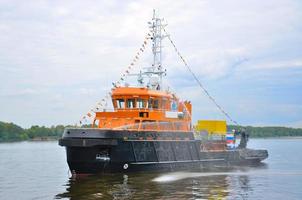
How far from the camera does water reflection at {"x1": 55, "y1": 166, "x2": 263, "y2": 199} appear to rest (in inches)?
827

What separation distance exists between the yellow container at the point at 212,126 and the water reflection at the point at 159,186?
32.3 feet

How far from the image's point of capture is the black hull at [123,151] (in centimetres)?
2650

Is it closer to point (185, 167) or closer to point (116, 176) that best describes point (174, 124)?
point (185, 167)

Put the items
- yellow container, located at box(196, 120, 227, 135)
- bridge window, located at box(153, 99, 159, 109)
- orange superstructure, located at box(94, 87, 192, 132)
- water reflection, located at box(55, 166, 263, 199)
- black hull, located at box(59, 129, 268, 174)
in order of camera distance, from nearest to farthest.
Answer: water reflection, located at box(55, 166, 263, 199)
black hull, located at box(59, 129, 268, 174)
orange superstructure, located at box(94, 87, 192, 132)
bridge window, located at box(153, 99, 159, 109)
yellow container, located at box(196, 120, 227, 135)

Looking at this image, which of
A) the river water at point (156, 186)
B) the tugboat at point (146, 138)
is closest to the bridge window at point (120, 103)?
the tugboat at point (146, 138)

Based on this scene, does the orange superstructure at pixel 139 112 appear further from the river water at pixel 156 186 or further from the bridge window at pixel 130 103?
the river water at pixel 156 186

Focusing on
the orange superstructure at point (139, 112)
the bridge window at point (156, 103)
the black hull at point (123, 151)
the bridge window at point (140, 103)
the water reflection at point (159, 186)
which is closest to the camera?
the water reflection at point (159, 186)

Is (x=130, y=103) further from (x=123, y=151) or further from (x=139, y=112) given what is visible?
(x=123, y=151)

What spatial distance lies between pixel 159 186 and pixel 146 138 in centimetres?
550

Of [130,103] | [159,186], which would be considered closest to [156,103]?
[130,103]

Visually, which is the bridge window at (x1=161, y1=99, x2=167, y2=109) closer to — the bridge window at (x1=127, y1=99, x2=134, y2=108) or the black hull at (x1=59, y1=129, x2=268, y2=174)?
the black hull at (x1=59, y1=129, x2=268, y2=174)

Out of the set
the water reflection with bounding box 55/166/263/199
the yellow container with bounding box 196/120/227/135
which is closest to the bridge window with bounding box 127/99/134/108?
the water reflection with bounding box 55/166/263/199

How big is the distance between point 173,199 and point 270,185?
792cm

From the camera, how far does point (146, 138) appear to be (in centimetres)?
2853
